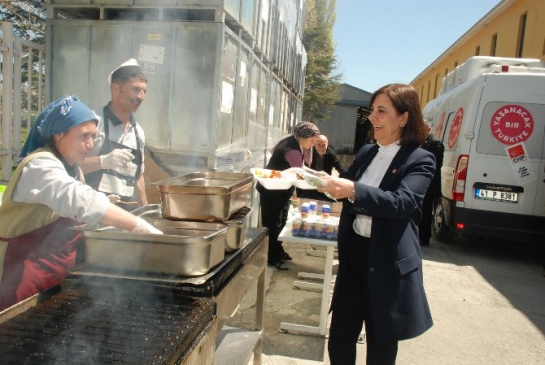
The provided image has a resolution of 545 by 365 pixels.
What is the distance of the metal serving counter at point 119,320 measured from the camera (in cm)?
131

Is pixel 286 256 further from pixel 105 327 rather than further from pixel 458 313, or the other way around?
pixel 105 327

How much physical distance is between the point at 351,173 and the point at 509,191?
4.44 meters

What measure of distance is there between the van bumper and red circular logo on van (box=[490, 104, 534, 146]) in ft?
3.38

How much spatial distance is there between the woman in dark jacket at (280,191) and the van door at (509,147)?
269 centimetres

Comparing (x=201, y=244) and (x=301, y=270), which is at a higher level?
(x=201, y=244)

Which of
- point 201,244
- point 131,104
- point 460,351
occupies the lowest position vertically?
point 460,351

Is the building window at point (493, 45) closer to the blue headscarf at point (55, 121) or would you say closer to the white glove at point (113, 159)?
the white glove at point (113, 159)

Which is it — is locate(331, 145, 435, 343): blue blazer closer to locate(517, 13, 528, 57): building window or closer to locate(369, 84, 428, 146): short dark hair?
locate(369, 84, 428, 146): short dark hair

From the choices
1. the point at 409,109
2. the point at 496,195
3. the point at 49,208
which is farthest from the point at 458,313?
the point at 49,208

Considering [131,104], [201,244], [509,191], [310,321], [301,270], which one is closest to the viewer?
[201,244]

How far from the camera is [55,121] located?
187 cm

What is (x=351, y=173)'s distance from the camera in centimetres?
257

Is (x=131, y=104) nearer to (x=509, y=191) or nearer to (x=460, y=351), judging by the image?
(x=460, y=351)

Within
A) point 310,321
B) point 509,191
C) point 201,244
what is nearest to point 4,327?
point 201,244
